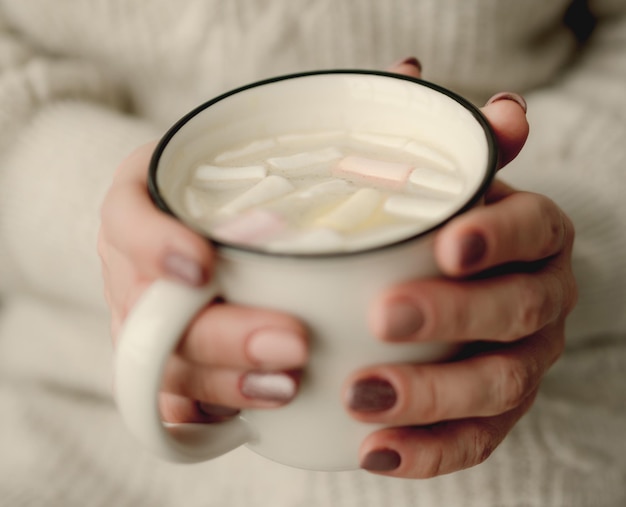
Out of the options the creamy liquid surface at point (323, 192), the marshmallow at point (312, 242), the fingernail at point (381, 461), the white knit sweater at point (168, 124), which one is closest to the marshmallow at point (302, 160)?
the creamy liquid surface at point (323, 192)

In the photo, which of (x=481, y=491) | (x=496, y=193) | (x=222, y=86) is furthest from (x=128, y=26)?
(x=481, y=491)

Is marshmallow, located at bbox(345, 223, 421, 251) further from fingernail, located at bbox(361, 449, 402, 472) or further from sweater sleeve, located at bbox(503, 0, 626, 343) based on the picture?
sweater sleeve, located at bbox(503, 0, 626, 343)

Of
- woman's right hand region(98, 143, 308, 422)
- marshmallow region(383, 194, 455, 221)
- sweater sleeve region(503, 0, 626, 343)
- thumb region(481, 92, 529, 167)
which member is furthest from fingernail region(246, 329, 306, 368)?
sweater sleeve region(503, 0, 626, 343)

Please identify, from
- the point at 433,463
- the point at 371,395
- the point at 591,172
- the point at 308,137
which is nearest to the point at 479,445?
the point at 433,463

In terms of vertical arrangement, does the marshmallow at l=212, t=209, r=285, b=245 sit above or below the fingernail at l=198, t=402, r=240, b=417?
Result: above

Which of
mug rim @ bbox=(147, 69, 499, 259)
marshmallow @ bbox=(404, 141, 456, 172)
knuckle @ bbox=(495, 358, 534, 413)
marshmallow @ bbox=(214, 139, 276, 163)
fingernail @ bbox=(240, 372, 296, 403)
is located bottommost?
knuckle @ bbox=(495, 358, 534, 413)

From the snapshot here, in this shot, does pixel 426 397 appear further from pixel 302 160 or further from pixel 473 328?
pixel 302 160
